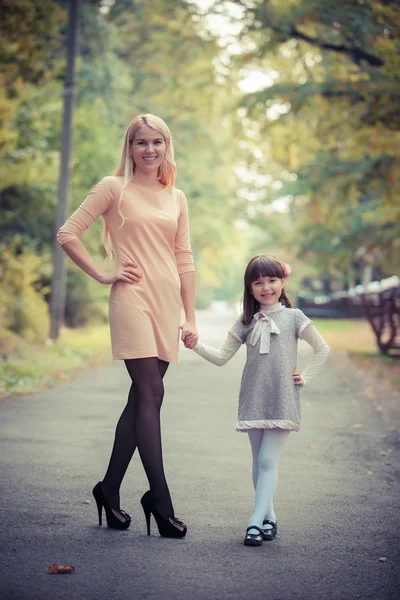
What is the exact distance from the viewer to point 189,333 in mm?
5184

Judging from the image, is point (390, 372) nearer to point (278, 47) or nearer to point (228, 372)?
point (228, 372)

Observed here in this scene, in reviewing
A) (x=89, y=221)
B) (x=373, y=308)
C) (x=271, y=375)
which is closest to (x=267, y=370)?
(x=271, y=375)

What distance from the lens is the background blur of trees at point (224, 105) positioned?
16359 millimetres

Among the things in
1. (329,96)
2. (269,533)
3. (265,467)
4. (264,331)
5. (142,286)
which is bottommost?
(269,533)

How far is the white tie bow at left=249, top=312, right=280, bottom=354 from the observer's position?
510 cm

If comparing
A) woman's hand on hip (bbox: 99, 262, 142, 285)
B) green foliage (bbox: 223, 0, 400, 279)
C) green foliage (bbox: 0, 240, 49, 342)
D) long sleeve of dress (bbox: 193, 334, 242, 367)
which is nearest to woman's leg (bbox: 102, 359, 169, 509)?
long sleeve of dress (bbox: 193, 334, 242, 367)

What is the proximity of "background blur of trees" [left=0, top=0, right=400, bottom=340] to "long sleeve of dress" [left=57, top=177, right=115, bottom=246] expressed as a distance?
32.5 ft

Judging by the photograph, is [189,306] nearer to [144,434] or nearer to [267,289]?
[267,289]

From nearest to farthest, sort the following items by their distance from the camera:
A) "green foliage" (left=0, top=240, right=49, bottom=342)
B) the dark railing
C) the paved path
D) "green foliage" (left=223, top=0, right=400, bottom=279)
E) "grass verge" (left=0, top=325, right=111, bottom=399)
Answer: the paved path → "grass verge" (left=0, top=325, right=111, bottom=399) → "green foliage" (left=223, top=0, right=400, bottom=279) → the dark railing → "green foliage" (left=0, top=240, right=49, bottom=342)

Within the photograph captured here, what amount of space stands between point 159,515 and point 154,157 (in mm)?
1818

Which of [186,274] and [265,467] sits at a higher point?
[186,274]

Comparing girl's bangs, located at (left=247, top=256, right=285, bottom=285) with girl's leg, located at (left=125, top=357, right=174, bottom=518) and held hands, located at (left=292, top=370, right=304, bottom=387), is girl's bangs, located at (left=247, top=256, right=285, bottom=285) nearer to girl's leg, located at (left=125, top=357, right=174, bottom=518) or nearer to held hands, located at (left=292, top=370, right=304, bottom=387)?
held hands, located at (left=292, top=370, right=304, bottom=387)

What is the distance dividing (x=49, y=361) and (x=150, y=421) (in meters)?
10.4

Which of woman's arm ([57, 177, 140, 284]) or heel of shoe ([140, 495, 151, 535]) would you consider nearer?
heel of shoe ([140, 495, 151, 535])
